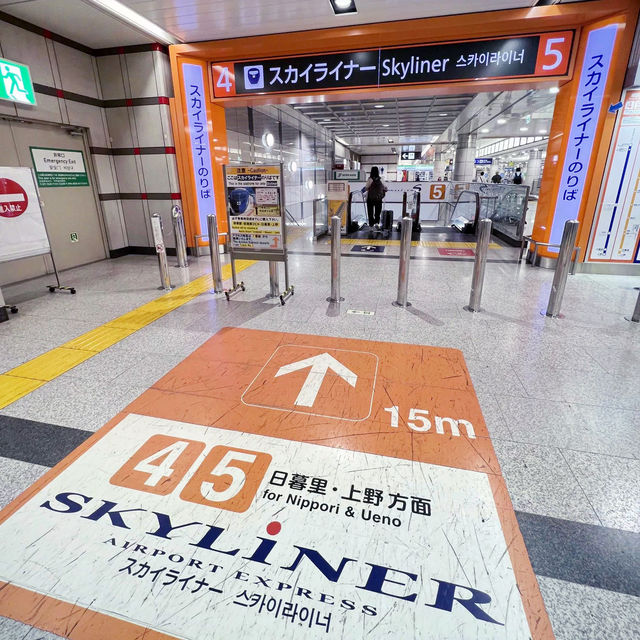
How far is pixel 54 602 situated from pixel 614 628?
2.13 meters

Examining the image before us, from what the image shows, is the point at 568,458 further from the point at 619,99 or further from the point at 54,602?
the point at 619,99

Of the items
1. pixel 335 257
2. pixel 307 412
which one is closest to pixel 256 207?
pixel 335 257

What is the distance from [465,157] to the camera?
59.5 feet

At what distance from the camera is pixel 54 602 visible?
58.9 inches

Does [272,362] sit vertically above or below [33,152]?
below

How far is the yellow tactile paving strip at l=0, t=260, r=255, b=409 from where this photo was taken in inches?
123

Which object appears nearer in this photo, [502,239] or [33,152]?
[33,152]

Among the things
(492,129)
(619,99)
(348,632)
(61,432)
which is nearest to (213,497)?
(348,632)

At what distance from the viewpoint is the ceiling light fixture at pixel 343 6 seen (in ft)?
17.2

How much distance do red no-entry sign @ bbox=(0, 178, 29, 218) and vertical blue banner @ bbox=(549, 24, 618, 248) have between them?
7.84m

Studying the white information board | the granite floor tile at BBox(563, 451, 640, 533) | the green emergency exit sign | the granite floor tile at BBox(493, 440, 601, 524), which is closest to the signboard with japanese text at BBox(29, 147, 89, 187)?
the green emergency exit sign

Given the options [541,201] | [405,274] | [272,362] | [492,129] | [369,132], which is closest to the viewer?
[272,362]

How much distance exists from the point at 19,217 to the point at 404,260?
4906 mm

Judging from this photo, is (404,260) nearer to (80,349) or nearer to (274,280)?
(274,280)
